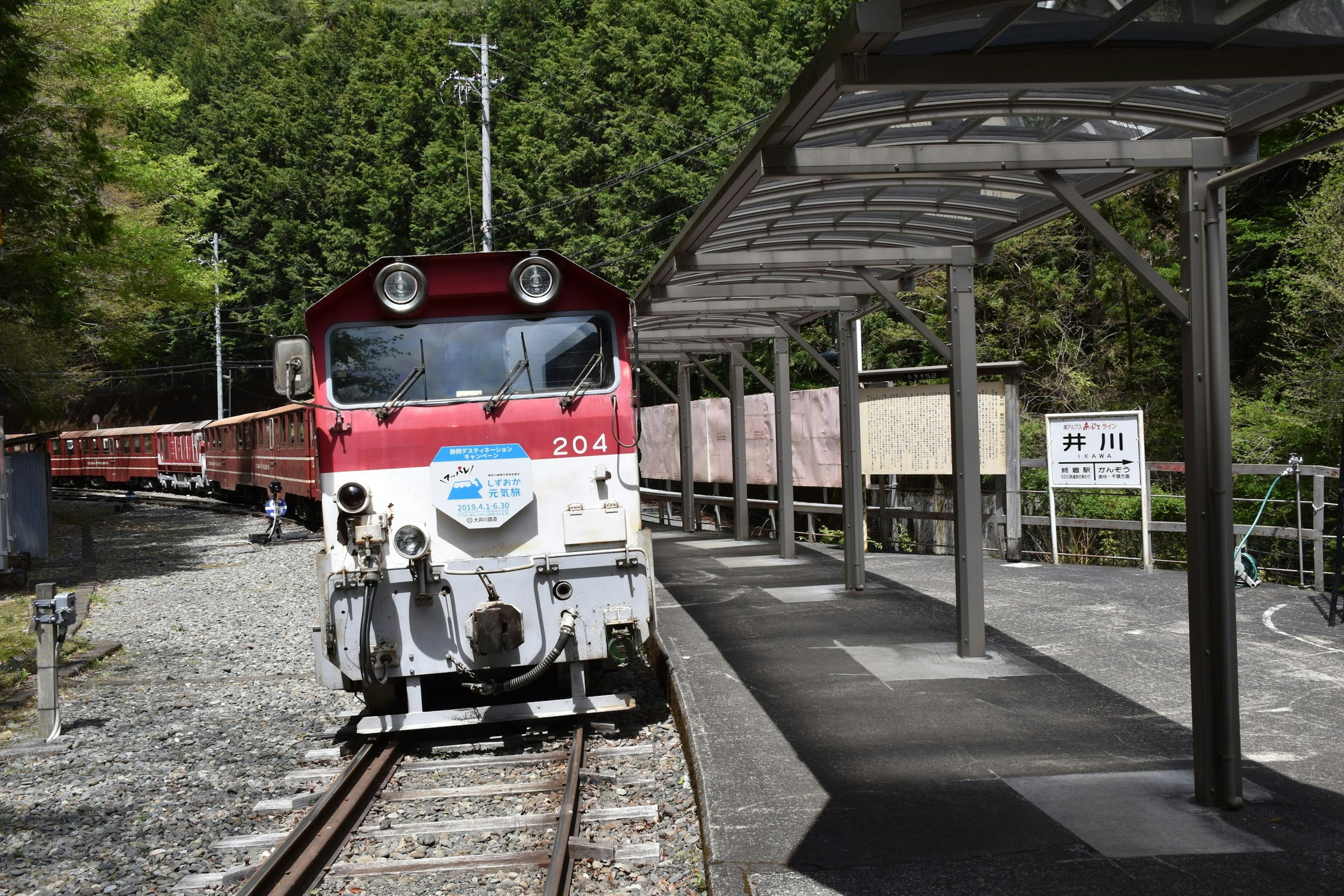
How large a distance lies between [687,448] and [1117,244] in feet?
45.7

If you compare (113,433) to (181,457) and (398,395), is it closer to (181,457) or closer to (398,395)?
(181,457)

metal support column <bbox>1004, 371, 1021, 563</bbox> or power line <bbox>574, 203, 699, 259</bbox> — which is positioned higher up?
power line <bbox>574, 203, 699, 259</bbox>

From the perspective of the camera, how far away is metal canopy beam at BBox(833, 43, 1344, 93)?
4.10m

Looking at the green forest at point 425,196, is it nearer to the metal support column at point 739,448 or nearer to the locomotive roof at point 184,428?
the locomotive roof at point 184,428

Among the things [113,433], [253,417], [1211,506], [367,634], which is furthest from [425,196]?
[1211,506]

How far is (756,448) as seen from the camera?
17.4 meters

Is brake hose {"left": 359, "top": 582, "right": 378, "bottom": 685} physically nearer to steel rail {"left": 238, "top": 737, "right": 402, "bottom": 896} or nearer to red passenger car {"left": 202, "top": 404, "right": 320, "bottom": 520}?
steel rail {"left": 238, "top": 737, "right": 402, "bottom": 896}

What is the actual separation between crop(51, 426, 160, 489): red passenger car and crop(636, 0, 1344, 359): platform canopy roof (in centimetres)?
3640

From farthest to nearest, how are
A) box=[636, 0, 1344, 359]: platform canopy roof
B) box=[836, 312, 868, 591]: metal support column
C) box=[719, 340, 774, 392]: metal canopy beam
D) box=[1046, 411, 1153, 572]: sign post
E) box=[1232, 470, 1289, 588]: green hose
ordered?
1. box=[719, 340, 774, 392]: metal canopy beam
2. box=[1046, 411, 1153, 572]: sign post
3. box=[836, 312, 868, 591]: metal support column
4. box=[1232, 470, 1289, 588]: green hose
5. box=[636, 0, 1344, 359]: platform canopy roof

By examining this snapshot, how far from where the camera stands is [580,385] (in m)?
7.34

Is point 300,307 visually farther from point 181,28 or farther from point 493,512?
point 493,512

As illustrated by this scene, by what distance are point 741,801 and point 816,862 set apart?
2.69ft

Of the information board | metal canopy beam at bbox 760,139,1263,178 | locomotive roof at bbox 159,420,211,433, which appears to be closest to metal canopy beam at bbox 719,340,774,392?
the information board

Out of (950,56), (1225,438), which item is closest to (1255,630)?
(1225,438)
